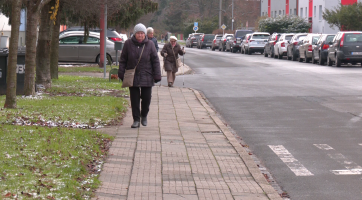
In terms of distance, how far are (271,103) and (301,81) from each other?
663 cm

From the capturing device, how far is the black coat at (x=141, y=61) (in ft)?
33.0

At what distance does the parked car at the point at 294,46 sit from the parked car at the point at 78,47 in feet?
40.5

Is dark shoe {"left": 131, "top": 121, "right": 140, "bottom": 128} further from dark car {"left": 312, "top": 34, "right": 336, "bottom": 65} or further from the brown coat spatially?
dark car {"left": 312, "top": 34, "right": 336, "bottom": 65}

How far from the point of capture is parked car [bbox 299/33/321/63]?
112 feet

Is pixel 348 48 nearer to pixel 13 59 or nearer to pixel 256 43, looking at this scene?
pixel 13 59

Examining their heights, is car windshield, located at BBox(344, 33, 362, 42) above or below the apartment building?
below

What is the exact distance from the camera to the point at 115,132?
31.6 ft

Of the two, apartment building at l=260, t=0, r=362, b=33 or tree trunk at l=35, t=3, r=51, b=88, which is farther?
apartment building at l=260, t=0, r=362, b=33

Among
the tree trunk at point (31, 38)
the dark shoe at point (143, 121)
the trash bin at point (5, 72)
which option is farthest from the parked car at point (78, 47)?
the dark shoe at point (143, 121)

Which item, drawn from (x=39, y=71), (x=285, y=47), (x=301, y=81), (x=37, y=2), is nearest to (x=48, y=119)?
(x=37, y=2)

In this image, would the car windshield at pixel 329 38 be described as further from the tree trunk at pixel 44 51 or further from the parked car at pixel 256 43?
the tree trunk at pixel 44 51

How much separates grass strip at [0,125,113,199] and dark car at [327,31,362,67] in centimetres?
2146

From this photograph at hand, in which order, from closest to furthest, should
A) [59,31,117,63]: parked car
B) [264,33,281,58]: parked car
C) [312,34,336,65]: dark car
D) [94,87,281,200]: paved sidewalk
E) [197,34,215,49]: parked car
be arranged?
[94,87,281,200]: paved sidewalk < [59,31,117,63]: parked car < [312,34,336,65]: dark car < [264,33,281,58]: parked car < [197,34,215,49]: parked car

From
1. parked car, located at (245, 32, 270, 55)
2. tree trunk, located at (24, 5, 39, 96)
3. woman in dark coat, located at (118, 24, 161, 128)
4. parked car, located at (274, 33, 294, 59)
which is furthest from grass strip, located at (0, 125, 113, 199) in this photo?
parked car, located at (245, 32, 270, 55)
